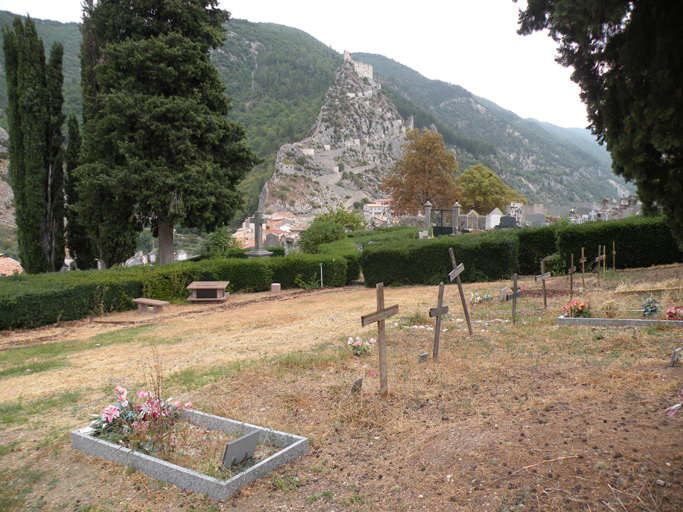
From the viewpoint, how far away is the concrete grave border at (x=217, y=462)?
12.1 feet

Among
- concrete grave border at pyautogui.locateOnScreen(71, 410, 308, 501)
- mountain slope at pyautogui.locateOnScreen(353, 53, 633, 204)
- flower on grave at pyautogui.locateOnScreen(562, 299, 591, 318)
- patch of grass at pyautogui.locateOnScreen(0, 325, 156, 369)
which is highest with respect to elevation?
mountain slope at pyautogui.locateOnScreen(353, 53, 633, 204)

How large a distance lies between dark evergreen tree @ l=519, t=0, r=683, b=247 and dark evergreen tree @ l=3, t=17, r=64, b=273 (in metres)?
22.4

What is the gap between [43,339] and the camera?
12086mm

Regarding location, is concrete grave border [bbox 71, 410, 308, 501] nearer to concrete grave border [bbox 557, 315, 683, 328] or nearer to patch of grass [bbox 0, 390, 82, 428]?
patch of grass [bbox 0, 390, 82, 428]

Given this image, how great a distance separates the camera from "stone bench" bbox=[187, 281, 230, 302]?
17.1m

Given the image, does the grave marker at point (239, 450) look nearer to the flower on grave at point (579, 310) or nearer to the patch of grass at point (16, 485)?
the patch of grass at point (16, 485)

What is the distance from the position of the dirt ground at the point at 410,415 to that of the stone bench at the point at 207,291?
7356mm

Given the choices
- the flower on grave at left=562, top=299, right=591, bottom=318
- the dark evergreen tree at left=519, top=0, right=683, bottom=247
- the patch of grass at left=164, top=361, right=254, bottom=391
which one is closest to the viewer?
the dark evergreen tree at left=519, top=0, right=683, bottom=247

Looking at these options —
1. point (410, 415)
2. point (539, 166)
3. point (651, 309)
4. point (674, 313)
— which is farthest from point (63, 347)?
point (539, 166)

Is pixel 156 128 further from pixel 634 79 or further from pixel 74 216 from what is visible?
pixel 634 79

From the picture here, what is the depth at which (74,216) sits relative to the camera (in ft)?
72.4

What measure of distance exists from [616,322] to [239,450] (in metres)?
6.77

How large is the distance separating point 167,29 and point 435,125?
479 ft

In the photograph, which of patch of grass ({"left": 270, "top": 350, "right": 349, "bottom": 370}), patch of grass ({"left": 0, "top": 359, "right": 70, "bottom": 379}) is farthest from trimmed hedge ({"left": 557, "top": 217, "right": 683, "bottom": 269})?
patch of grass ({"left": 0, "top": 359, "right": 70, "bottom": 379})
